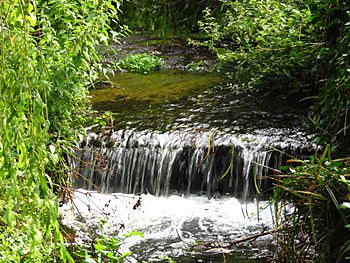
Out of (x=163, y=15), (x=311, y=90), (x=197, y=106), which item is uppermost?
(x=163, y=15)

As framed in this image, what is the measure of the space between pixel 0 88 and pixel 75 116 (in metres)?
3.58

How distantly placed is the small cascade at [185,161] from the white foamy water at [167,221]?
7.6 inches

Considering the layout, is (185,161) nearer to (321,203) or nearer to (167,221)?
(167,221)

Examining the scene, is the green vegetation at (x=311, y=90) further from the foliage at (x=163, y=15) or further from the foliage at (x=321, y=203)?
the foliage at (x=163, y=15)

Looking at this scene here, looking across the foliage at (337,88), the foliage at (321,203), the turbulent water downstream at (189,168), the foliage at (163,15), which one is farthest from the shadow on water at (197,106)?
the foliage at (163,15)

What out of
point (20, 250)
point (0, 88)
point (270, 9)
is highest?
point (270, 9)

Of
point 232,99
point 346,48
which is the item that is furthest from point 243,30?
point 346,48

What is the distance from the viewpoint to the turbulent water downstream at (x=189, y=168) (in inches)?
203

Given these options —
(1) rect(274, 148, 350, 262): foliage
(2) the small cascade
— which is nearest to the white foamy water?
(2) the small cascade

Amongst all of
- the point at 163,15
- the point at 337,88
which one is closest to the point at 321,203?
the point at 337,88

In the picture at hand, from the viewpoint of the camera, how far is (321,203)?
295cm

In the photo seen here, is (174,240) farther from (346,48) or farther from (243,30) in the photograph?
(243,30)

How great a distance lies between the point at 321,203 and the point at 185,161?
11.5ft

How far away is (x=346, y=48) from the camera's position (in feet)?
12.7
